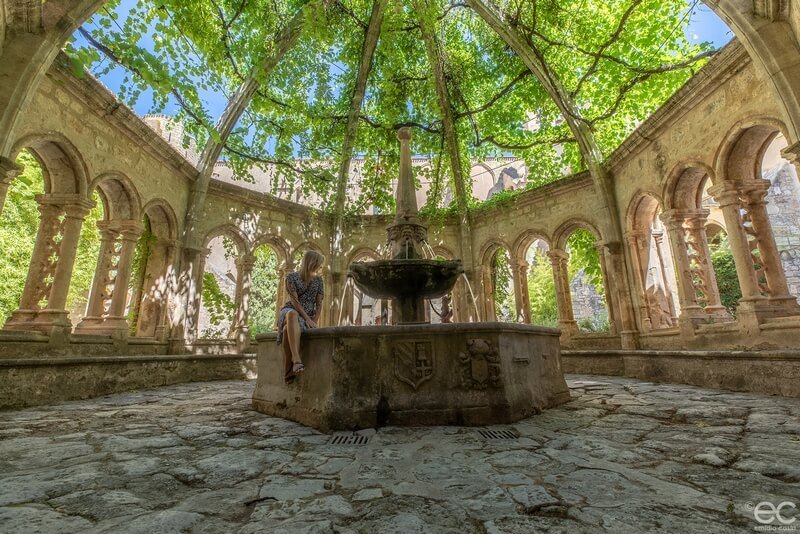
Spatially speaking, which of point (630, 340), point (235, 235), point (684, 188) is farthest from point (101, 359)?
point (684, 188)

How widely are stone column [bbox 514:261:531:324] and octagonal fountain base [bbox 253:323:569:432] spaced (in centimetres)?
662

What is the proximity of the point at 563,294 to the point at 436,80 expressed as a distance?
6539mm

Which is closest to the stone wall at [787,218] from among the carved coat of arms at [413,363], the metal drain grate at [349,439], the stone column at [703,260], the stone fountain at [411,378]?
the stone column at [703,260]

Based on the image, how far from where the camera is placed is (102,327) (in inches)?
286

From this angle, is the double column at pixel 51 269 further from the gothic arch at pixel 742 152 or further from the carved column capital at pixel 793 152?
the gothic arch at pixel 742 152

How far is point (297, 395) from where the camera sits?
12.4 feet

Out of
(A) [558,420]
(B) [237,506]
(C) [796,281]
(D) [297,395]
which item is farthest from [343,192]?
(C) [796,281]

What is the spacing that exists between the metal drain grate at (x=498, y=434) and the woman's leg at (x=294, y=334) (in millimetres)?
1773

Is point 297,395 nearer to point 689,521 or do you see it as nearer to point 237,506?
point 237,506

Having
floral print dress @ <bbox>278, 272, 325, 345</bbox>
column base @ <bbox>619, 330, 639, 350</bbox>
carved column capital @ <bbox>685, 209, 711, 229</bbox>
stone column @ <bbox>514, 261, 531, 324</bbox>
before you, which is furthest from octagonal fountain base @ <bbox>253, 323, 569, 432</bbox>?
stone column @ <bbox>514, 261, 531, 324</bbox>

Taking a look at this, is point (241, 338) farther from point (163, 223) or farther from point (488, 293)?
point (488, 293)

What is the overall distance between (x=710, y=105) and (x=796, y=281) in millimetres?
12461

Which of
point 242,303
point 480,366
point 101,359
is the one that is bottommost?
point 480,366

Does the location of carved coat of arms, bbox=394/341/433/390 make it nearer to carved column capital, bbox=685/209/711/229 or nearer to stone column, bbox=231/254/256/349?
carved column capital, bbox=685/209/711/229
